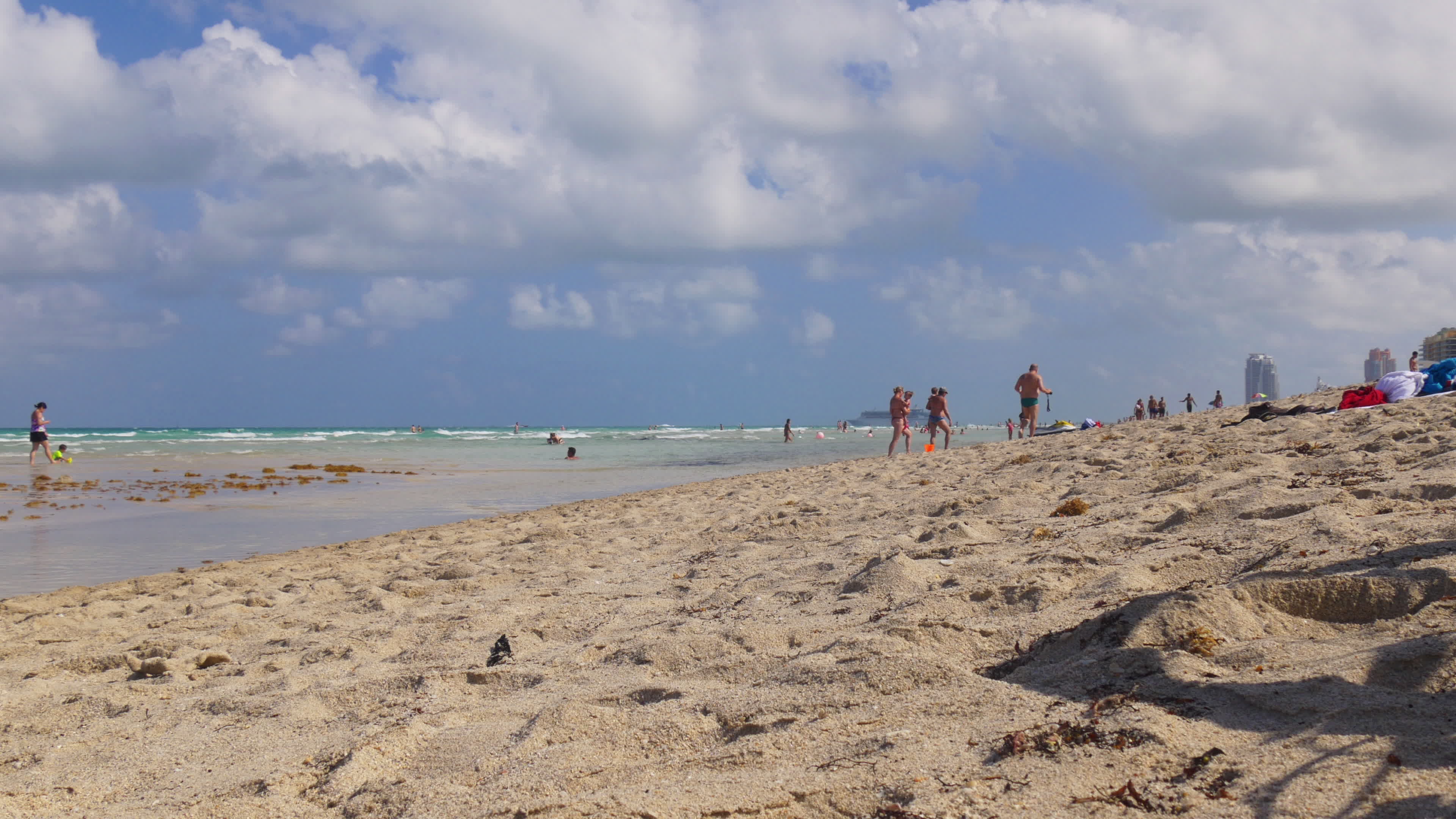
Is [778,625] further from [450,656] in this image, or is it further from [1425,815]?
[1425,815]

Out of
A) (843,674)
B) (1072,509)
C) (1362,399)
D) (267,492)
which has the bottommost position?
(267,492)

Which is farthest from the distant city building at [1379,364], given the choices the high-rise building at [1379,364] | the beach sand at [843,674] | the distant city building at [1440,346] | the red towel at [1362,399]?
the beach sand at [843,674]

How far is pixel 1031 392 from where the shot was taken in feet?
58.6

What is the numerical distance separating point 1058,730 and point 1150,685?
39 centimetres

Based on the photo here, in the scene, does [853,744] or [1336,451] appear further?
[1336,451]

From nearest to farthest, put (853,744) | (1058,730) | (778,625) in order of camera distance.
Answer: (1058,730), (853,744), (778,625)

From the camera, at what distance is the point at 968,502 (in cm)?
678

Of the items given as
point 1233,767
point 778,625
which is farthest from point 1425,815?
point 778,625

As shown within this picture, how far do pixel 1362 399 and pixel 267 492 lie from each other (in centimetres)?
1714

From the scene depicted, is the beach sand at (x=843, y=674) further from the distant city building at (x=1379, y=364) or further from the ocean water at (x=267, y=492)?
the distant city building at (x=1379, y=364)

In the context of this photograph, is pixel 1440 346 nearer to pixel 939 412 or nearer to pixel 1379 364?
pixel 1379 364

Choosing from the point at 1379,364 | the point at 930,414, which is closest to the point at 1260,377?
the point at 1379,364

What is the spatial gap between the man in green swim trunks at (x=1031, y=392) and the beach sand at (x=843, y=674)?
1127cm

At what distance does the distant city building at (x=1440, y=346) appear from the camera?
35531 millimetres
